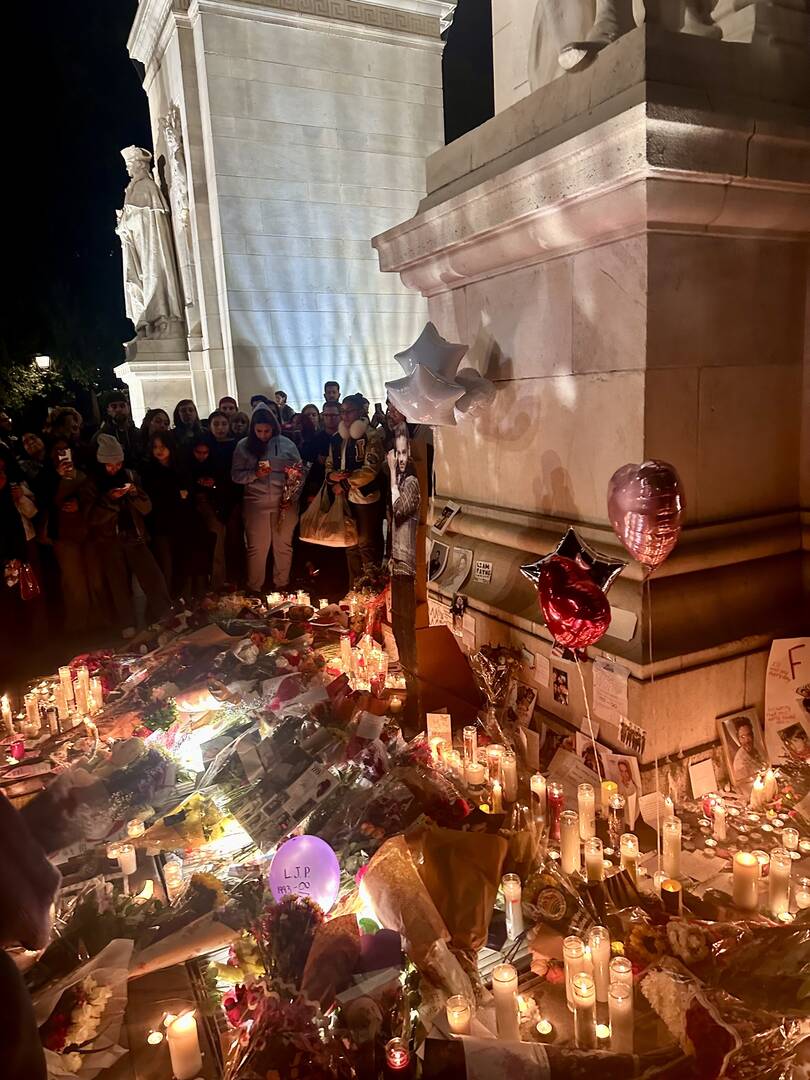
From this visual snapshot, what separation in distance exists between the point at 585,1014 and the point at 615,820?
986 millimetres

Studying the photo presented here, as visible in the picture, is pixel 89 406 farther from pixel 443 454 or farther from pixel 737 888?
pixel 737 888

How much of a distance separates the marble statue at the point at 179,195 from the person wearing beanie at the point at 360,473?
7107 mm

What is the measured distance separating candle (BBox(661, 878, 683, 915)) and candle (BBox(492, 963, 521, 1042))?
795 millimetres

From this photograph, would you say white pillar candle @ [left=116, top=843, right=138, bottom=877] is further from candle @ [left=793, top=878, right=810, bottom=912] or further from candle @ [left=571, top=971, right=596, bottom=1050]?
candle @ [left=793, top=878, right=810, bottom=912]

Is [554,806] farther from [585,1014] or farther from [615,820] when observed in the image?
[585,1014]

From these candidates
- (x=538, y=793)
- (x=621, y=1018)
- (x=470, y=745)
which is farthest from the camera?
(x=470, y=745)

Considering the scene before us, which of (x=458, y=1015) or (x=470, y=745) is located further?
(x=470, y=745)

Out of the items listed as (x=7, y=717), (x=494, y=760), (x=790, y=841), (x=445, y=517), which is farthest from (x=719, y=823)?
(x=7, y=717)

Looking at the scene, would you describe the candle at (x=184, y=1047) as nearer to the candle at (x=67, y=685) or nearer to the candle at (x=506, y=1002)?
the candle at (x=506, y=1002)

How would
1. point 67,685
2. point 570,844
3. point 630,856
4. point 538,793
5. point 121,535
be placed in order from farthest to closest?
point 121,535
point 67,685
point 538,793
point 570,844
point 630,856

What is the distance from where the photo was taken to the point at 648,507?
2.62 meters

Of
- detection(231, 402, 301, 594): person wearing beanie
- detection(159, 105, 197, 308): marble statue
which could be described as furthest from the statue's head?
detection(231, 402, 301, 594): person wearing beanie

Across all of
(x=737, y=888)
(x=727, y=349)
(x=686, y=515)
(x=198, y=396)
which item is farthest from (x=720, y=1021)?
(x=198, y=396)

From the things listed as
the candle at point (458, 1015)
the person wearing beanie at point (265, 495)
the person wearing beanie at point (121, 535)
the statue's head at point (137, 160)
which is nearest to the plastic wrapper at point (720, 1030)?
the candle at point (458, 1015)
